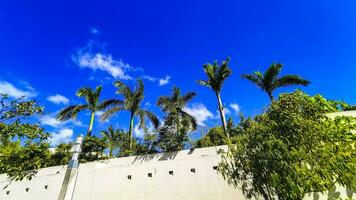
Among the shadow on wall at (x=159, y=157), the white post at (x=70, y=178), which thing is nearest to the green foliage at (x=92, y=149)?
the shadow on wall at (x=159, y=157)

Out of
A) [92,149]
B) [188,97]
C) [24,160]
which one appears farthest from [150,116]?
[24,160]

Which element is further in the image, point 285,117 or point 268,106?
point 268,106

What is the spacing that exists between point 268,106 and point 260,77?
36.8 ft

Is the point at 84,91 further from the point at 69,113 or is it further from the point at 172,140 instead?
the point at 172,140

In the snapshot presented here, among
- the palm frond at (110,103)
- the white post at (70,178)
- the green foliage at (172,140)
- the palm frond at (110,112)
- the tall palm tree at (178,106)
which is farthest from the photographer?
the palm frond at (110,103)

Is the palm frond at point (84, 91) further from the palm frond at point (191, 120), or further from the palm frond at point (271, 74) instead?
the palm frond at point (271, 74)

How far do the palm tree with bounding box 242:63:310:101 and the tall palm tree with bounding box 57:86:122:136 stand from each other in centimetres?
1107

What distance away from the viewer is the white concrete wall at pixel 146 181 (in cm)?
1213

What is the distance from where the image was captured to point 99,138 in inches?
709

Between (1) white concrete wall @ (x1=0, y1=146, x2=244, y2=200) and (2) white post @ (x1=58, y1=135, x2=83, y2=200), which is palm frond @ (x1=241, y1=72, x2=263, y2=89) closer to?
(1) white concrete wall @ (x1=0, y1=146, x2=244, y2=200)

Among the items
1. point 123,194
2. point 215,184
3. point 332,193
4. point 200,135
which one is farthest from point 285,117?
point 200,135

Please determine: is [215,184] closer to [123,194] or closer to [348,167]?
[123,194]

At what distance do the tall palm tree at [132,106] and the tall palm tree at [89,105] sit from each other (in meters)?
0.63

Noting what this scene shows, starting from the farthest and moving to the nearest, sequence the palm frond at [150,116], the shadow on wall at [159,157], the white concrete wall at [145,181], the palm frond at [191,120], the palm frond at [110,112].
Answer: the palm frond at [150,116] → the palm frond at [110,112] → the palm frond at [191,120] → the shadow on wall at [159,157] → the white concrete wall at [145,181]
